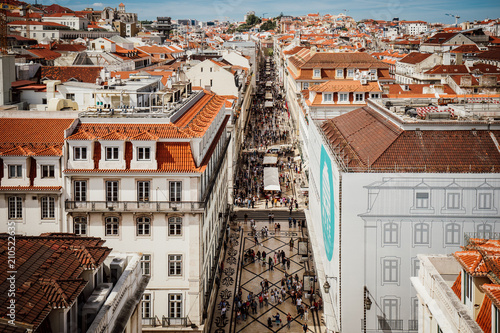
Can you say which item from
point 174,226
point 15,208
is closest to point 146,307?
point 174,226

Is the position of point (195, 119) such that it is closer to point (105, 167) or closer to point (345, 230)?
point (105, 167)

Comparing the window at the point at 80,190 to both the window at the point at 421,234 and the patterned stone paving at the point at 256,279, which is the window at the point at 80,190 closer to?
the patterned stone paving at the point at 256,279

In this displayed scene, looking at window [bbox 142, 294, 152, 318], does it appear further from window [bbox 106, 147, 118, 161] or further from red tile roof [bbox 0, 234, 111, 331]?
red tile roof [bbox 0, 234, 111, 331]

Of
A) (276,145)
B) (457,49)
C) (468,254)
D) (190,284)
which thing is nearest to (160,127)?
(190,284)

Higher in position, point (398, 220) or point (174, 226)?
point (398, 220)

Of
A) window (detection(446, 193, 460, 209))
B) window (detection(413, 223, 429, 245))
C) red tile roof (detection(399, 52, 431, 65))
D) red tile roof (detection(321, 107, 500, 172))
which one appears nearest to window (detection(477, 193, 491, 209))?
window (detection(446, 193, 460, 209))

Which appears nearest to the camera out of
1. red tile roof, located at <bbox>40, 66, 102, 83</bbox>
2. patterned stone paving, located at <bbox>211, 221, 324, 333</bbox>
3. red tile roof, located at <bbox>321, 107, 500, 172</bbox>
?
red tile roof, located at <bbox>321, 107, 500, 172</bbox>

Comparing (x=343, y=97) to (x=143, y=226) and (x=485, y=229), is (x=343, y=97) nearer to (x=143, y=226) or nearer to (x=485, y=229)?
(x=143, y=226)
